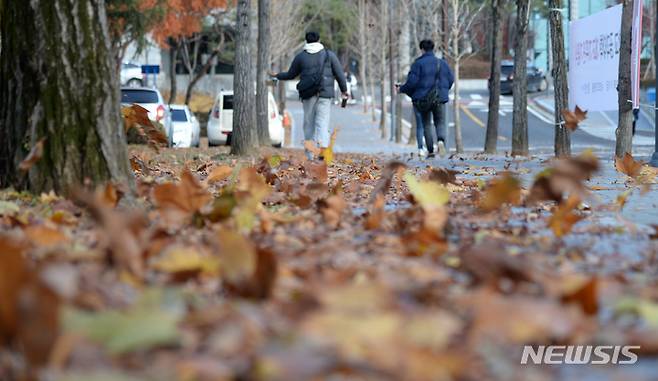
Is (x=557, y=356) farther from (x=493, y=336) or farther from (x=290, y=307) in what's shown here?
(x=290, y=307)

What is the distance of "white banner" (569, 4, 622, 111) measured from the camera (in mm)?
20422

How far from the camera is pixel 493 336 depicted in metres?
3.82

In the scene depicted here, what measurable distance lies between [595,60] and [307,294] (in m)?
17.9

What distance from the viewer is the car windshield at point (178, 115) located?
1553 inches

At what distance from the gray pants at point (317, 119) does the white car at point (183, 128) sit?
18821 millimetres

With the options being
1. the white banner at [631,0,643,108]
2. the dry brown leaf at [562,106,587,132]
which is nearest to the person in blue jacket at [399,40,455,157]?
the white banner at [631,0,643,108]

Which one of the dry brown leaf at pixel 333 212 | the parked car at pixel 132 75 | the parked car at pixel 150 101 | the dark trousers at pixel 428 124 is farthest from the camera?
the parked car at pixel 132 75

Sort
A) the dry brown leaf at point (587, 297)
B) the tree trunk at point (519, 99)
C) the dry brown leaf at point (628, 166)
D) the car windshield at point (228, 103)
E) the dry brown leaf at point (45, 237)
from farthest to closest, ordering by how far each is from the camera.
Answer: the car windshield at point (228, 103), the tree trunk at point (519, 99), the dry brown leaf at point (628, 166), the dry brown leaf at point (45, 237), the dry brown leaf at point (587, 297)

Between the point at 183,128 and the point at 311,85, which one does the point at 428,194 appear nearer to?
the point at 311,85

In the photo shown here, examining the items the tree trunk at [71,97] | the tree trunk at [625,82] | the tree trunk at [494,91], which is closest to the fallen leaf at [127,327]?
the tree trunk at [71,97]

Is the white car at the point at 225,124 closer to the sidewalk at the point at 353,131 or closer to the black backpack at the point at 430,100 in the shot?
the sidewalk at the point at 353,131

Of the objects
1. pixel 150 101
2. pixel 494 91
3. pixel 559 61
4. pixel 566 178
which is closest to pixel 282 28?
pixel 150 101

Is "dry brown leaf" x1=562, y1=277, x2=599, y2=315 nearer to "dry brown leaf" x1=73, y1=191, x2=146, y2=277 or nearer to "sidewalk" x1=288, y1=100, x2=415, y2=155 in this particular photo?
"dry brown leaf" x1=73, y1=191, x2=146, y2=277

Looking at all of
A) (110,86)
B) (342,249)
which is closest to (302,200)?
(110,86)
